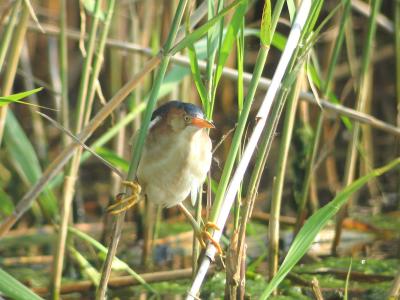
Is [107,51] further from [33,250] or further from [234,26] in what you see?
[234,26]

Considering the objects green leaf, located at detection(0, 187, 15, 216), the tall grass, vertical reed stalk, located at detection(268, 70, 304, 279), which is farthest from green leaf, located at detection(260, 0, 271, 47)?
green leaf, located at detection(0, 187, 15, 216)

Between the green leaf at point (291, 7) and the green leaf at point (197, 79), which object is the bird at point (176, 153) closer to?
the green leaf at point (197, 79)

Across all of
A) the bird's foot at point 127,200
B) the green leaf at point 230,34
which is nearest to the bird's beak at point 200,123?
the green leaf at point 230,34

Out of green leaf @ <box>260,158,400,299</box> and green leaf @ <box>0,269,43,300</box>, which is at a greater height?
green leaf @ <box>260,158,400,299</box>

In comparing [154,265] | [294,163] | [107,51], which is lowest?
[154,265]

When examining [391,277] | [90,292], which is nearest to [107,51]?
[90,292]

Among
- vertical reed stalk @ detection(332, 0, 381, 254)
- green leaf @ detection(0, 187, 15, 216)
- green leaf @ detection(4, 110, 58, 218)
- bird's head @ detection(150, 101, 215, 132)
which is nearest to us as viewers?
bird's head @ detection(150, 101, 215, 132)

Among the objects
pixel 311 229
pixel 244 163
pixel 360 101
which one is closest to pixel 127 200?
pixel 244 163

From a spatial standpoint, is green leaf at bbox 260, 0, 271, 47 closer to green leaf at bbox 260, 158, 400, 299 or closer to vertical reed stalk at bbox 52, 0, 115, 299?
green leaf at bbox 260, 158, 400, 299

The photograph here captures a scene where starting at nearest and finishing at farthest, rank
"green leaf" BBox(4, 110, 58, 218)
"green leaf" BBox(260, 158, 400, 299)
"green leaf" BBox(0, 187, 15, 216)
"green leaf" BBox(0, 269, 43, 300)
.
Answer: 1. "green leaf" BBox(0, 269, 43, 300)
2. "green leaf" BBox(260, 158, 400, 299)
3. "green leaf" BBox(0, 187, 15, 216)
4. "green leaf" BBox(4, 110, 58, 218)
